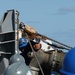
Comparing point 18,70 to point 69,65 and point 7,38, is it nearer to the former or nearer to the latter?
point 69,65

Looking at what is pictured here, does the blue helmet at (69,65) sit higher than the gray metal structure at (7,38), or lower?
higher

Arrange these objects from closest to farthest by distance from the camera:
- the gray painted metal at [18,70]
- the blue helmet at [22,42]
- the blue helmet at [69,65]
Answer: the blue helmet at [69,65]
the gray painted metal at [18,70]
the blue helmet at [22,42]

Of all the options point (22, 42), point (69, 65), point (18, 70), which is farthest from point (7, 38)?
point (69, 65)

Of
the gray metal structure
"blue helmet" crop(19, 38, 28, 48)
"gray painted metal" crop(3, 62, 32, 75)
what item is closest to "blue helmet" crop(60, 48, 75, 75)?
"gray painted metal" crop(3, 62, 32, 75)

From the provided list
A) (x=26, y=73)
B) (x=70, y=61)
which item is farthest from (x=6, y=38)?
(x=70, y=61)

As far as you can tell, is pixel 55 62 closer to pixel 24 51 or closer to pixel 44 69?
pixel 44 69

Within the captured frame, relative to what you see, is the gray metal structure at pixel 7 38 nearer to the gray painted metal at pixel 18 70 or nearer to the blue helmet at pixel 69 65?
the gray painted metal at pixel 18 70

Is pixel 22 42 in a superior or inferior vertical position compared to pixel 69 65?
inferior

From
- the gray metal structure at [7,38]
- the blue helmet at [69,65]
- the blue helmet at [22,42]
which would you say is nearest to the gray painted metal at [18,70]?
the blue helmet at [69,65]

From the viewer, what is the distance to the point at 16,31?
38.3 ft

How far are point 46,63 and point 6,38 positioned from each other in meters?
1.49

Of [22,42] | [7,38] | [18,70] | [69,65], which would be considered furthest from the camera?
[22,42]

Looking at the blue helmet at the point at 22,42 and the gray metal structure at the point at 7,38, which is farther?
the blue helmet at the point at 22,42

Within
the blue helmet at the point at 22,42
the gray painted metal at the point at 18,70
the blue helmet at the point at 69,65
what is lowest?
the blue helmet at the point at 22,42
